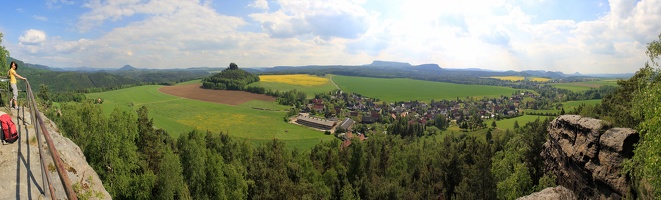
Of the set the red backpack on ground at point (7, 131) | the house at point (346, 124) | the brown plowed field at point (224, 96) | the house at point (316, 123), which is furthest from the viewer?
the brown plowed field at point (224, 96)

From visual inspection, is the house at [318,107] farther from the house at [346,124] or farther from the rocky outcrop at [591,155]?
the rocky outcrop at [591,155]

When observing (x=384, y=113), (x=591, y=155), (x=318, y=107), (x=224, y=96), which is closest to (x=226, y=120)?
(x=224, y=96)

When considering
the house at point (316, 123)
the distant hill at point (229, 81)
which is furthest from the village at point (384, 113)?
the distant hill at point (229, 81)

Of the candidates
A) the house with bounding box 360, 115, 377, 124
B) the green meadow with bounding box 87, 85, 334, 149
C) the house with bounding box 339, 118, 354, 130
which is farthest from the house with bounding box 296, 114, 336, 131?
the house with bounding box 360, 115, 377, 124

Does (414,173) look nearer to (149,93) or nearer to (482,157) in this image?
(482,157)

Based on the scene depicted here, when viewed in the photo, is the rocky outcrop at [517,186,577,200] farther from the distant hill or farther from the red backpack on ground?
the distant hill

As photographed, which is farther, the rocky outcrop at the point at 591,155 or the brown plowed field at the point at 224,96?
the brown plowed field at the point at 224,96
